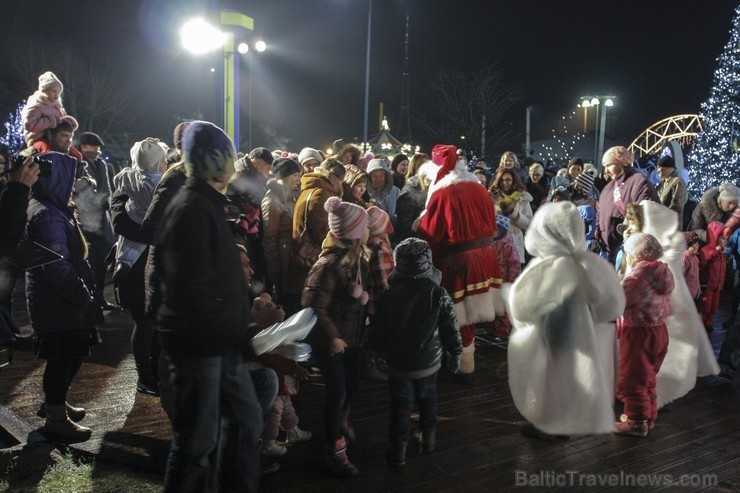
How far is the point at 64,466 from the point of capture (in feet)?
12.6

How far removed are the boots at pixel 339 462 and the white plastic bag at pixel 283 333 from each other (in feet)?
3.01

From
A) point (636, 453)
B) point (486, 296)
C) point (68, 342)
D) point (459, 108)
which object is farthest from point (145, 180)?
point (459, 108)

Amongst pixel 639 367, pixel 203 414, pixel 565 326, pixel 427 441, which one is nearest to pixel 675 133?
pixel 639 367

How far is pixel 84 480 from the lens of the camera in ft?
12.1

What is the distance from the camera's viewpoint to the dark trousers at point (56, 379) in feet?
13.4

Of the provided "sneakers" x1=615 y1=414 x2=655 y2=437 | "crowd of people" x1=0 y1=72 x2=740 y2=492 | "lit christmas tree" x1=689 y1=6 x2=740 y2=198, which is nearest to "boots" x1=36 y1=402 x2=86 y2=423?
"crowd of people" x1=0 y1=72 x2=740 y2=492

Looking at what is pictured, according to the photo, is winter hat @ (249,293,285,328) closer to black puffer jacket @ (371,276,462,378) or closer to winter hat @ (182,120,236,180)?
black puffer jacket @ (371,276,462,378)

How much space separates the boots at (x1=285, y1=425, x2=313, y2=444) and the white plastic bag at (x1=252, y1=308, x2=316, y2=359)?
49.0 inches

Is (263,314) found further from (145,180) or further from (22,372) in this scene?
(22,372)

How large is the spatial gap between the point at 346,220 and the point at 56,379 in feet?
7.77

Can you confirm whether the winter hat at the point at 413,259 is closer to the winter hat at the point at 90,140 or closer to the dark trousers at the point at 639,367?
the dark trousers at the point at 639,367

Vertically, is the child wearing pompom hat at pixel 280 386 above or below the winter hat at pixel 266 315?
below

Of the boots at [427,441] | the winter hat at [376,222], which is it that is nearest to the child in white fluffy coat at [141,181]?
the winter hat at [376,222]

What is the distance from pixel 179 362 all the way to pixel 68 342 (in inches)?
74.8
